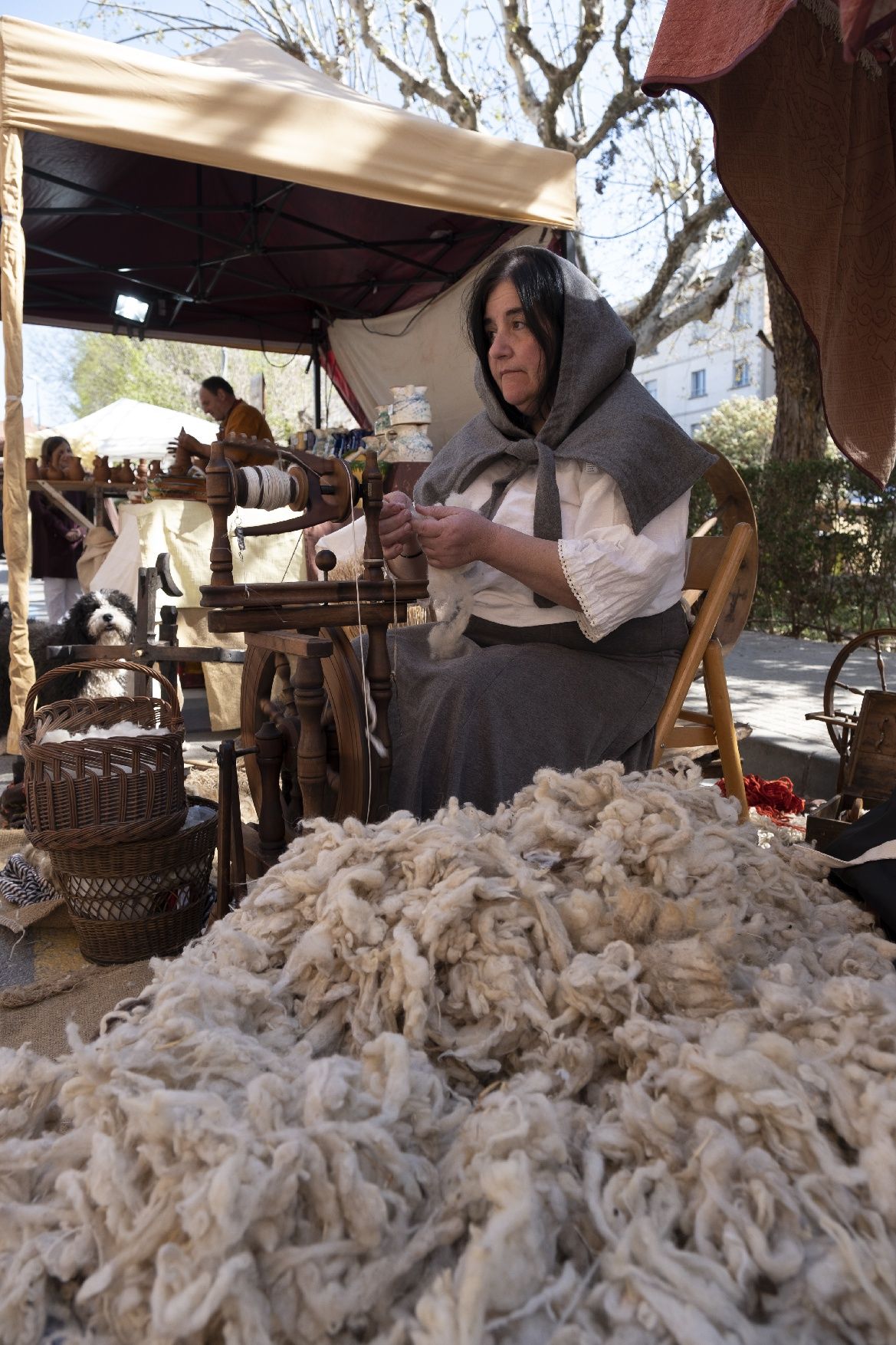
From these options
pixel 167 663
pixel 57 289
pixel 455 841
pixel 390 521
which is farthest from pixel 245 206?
pixel 455 841

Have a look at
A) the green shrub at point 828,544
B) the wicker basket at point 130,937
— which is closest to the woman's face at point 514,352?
the wicker basket at point 130,937

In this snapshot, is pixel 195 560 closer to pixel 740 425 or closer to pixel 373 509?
pixel 373 509

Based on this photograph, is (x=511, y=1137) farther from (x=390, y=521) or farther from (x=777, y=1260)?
(x=390, y=521)

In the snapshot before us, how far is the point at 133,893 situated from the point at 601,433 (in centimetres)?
155

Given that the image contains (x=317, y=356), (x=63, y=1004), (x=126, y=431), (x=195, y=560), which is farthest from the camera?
(x=126, y=431)

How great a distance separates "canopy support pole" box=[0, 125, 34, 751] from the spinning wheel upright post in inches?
89.9

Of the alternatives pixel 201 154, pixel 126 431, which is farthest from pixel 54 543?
pixel 126 431

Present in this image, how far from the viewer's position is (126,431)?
38.8 feet

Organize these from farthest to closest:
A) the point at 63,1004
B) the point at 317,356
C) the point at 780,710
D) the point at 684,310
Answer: the point at 684,310 → the point at 317,356 → the point at 780,710 → the point at 63,1004

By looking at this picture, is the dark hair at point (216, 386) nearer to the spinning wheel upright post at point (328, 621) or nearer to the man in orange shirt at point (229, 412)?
the man in orange shirt at point (229, 412)

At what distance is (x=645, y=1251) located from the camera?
883 mm

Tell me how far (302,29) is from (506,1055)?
488 inches

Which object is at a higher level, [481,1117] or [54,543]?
[54,543]

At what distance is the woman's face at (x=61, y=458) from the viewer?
5906 mm
